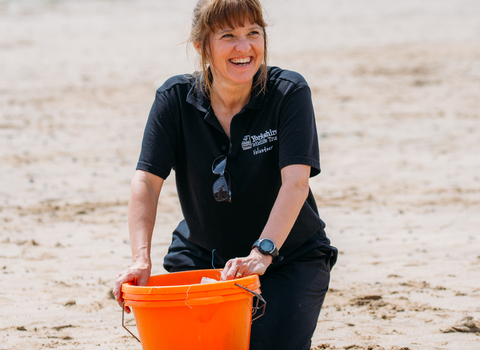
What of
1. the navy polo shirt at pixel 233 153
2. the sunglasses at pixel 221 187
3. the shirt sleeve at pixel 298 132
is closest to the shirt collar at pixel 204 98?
the navy polo shirt at pixel 233 153

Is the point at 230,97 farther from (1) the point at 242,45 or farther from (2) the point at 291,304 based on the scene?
(2) the point at 291,304

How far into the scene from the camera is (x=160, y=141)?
2.46 m

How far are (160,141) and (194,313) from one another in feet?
2.71

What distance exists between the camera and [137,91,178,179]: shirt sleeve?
2.44 metres

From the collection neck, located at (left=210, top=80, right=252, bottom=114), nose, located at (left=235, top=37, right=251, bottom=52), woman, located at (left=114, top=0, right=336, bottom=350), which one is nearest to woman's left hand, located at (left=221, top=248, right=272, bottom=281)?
woman, located at (left=114, top=0, right=336, bottom=350)

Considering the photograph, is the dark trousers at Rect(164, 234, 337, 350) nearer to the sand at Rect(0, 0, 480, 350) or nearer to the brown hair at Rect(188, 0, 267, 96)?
the sand at Rect(0, 0, 480, 350)

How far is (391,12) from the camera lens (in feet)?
70.6

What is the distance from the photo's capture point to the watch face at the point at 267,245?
2.12 m

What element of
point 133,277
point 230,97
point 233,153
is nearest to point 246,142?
point 233,153

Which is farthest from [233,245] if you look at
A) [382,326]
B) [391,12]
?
[391,12]

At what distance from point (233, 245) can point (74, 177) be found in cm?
371

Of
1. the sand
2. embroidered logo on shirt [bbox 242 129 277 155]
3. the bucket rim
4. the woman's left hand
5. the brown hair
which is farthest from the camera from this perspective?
the sand

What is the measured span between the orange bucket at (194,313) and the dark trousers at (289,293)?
0.35 meters

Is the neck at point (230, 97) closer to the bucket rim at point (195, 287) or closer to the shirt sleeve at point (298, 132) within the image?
the shirt sleeve at point (298, 132)
